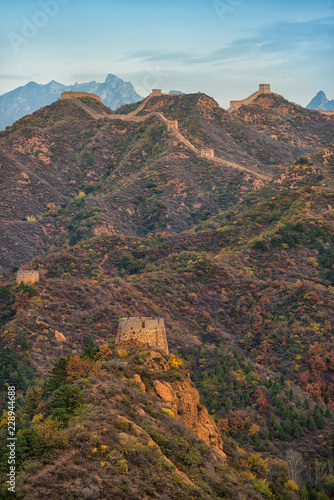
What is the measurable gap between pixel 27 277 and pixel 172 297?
65.1 feet

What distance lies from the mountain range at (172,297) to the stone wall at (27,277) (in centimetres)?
114

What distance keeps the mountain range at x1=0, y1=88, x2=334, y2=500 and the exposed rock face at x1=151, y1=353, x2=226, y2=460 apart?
0.12m

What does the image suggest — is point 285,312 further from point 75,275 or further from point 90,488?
point 90,488

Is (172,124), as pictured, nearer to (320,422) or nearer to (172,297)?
(172,297)

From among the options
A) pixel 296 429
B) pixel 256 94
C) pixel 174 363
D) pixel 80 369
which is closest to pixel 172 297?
pixel 296 429

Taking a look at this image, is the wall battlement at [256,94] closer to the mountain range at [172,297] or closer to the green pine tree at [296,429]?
the mountain range at [172,297]

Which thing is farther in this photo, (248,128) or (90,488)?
(248,128)

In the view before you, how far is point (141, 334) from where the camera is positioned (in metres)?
36.5

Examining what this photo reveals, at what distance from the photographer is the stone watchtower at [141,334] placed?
36.3 meters

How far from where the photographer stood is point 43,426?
71.2ft

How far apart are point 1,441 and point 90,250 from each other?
7059 cm

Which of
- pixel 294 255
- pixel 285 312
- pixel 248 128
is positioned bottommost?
pixel 285 312

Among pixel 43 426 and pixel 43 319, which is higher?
pixel 43 426

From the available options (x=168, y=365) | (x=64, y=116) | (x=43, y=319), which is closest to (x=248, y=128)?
(x=64, y=116)
